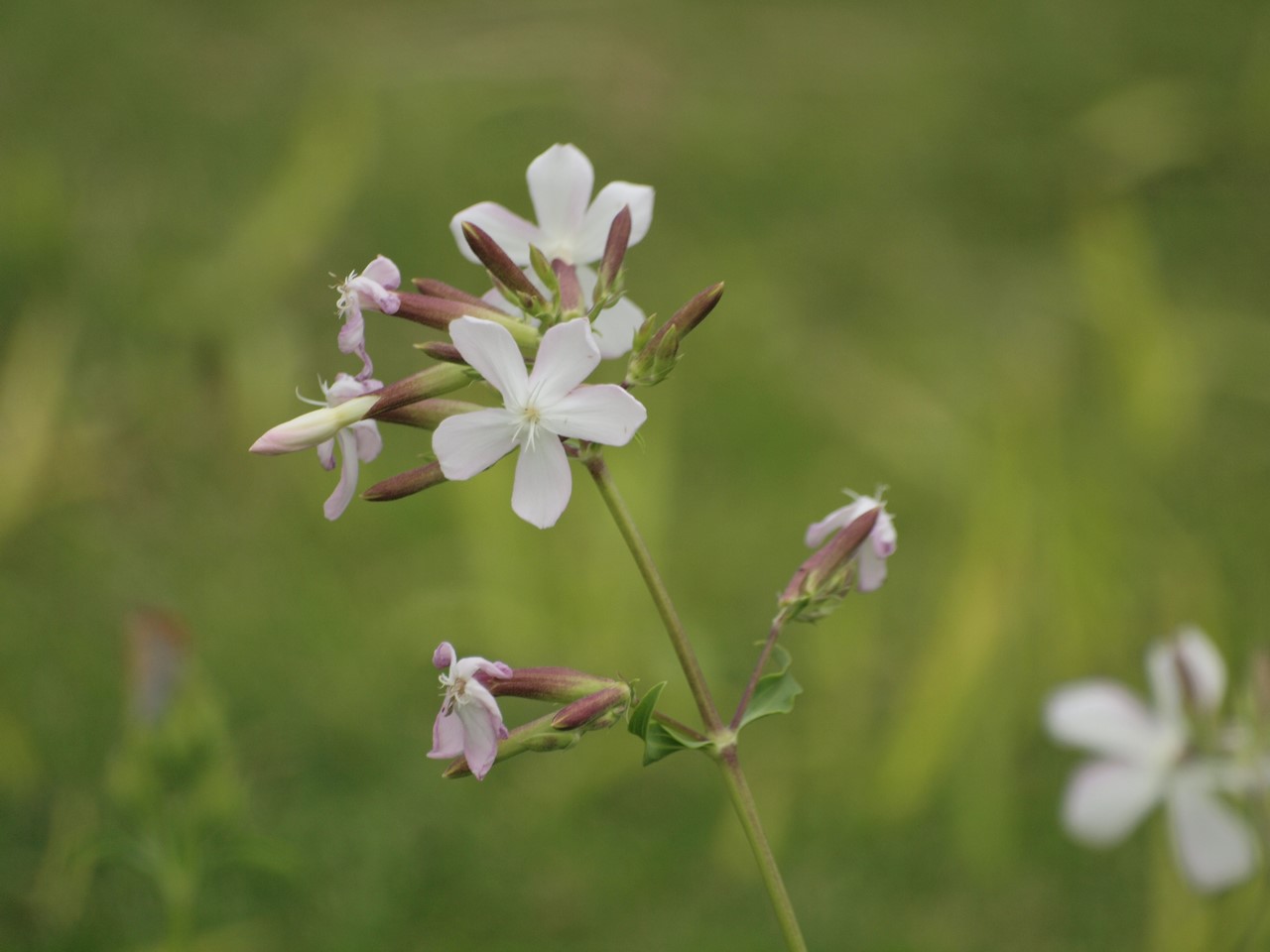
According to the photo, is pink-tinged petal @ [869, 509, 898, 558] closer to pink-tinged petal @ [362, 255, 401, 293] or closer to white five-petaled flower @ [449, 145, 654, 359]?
white five-petaled flower @ [449, 145, 654, 359]

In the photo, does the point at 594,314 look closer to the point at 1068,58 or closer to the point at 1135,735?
the point at 1135,735

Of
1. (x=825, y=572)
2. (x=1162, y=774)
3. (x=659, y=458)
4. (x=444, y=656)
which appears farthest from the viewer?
(x=659, y=458)

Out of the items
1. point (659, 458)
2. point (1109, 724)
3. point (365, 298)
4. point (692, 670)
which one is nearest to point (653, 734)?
point (692, 670)

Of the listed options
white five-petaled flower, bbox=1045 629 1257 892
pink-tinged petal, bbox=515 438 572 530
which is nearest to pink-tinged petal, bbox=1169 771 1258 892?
white five-petaled flower, bbox=1045 629 1257 892

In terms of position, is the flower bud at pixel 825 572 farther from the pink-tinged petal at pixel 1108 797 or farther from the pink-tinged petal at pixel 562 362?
the pink-tinged petal at pixel 1108 797

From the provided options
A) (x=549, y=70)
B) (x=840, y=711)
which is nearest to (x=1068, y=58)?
(x=549, y=70)

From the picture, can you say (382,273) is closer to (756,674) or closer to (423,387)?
(423,387)
